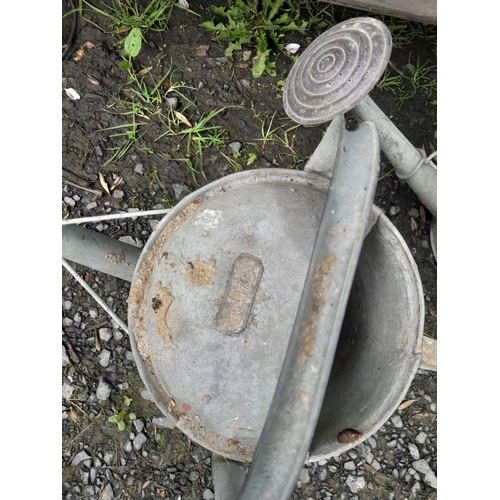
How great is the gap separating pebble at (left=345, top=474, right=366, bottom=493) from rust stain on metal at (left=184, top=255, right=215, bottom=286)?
41.9 inches

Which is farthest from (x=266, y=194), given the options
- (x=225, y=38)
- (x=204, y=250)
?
(x=225, y=38)

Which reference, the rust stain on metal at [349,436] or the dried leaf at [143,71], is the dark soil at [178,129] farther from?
the rust stain on metal at [349,436]

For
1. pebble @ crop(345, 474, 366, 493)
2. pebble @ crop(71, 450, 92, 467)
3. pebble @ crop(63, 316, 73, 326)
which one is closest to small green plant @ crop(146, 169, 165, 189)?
pebble @ crop(63, 316, 73, 326)

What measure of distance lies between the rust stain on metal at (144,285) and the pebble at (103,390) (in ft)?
2.10

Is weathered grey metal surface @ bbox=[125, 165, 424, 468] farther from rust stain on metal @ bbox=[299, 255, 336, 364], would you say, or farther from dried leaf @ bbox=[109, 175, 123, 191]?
dried leaf @ bbox=[109, 175, 123, 191]

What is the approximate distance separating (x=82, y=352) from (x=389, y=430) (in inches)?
44.5

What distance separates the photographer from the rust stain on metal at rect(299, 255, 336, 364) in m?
0.66

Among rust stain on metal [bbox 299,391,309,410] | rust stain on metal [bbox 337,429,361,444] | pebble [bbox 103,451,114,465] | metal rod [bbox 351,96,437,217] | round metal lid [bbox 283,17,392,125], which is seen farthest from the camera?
pebble [bbox 103,451,114,465]

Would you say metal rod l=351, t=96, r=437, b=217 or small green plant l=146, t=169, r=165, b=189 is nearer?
metal rod l=351, t=96, r=437, b=217

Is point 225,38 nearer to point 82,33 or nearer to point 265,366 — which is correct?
point 82,33

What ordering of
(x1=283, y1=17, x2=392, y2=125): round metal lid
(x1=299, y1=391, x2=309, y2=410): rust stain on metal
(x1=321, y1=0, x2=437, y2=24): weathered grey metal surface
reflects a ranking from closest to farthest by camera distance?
1. (x1=299, y1=391, x2=309, y2=410): rust stain on metal
2. (x1=283, y1=17, x2=392, y2=125): round metal lid
3. (x1=321, y1=0, x2=437, y2=24): weathered grey metal surface

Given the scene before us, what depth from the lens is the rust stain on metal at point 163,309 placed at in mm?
1099

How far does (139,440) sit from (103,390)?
0.71 feet

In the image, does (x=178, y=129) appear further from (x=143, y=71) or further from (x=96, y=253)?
(x=96, y=253)
